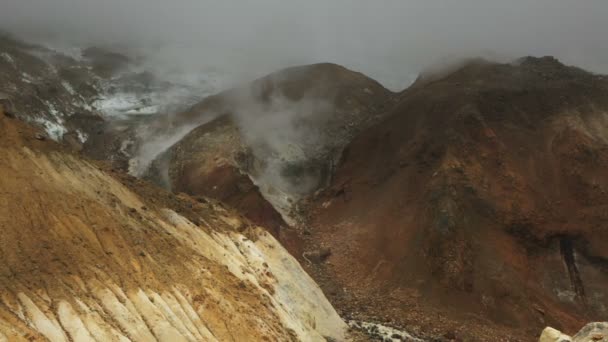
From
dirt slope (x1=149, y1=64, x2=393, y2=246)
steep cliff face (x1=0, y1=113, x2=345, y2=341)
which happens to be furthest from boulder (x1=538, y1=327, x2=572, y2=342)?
dirt slope (x1=149, y1=64, x2=393, y2=246)

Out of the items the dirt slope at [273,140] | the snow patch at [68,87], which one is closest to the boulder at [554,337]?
the dirt slope at [273,140]

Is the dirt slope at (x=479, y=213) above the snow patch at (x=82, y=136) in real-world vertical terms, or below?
below

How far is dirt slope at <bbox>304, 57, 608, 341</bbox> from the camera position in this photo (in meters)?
26.8

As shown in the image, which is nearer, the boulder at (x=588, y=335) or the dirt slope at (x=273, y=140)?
the boulder at (x=588, y=335)

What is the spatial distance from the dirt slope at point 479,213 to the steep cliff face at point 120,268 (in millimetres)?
6519

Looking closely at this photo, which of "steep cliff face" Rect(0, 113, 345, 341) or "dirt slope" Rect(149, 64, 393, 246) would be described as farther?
"dirt slope" Rect(149, 64, 393, 246)

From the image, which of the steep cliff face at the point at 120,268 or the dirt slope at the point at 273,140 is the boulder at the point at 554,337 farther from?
Answer: the dirt slope at the point at 273,140

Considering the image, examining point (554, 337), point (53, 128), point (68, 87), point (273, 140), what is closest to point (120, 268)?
point (554, 337)

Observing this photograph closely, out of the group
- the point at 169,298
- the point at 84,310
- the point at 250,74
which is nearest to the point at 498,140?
the point at 169,298

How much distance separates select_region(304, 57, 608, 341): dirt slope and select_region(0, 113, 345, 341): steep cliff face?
6.52 metres

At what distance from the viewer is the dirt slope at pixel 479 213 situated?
26.8 m

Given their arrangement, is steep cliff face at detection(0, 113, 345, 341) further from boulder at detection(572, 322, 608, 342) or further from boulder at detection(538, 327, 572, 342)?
boulder at detection(572, 322, 608, 342)

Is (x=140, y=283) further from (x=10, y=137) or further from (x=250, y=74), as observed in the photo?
(x=250, y=74)

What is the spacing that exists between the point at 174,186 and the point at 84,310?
23.5m
